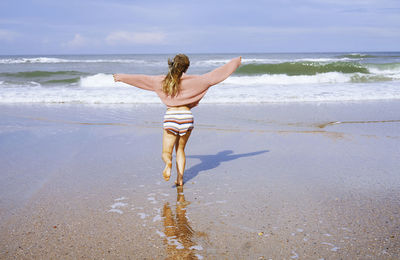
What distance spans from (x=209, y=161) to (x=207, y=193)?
51.8 inches

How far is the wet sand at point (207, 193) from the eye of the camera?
2787 mm

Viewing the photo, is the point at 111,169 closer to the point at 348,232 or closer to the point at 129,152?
the point at 129,152

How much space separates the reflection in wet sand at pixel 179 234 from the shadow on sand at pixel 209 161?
0.96 m

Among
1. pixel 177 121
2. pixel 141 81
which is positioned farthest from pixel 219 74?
pixel 141 81

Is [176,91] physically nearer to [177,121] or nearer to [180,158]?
[177,121]

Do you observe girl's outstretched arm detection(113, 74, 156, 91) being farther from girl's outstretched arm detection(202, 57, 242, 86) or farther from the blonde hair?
girl's outstretched arm detection(202, 57, 242, 86)

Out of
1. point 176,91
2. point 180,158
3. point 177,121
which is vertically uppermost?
point 176,91

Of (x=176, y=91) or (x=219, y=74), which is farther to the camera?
(x=219, y=74)

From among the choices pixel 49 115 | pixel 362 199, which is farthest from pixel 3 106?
pixel 362 199

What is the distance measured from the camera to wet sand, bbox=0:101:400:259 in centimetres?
279

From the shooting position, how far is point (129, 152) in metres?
5.67

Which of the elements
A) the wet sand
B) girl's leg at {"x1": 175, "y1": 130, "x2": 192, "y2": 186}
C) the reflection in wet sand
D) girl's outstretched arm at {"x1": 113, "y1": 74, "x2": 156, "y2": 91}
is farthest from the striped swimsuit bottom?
the reflection in wet sand

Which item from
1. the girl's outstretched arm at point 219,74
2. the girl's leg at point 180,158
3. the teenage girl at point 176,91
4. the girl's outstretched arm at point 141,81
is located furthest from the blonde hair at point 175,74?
the girl's leg at point 180,158

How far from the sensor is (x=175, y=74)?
3.95m
